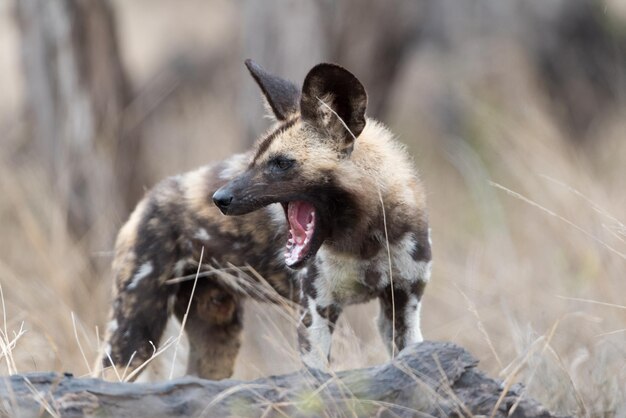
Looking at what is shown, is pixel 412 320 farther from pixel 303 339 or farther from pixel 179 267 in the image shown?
pixel 179 267

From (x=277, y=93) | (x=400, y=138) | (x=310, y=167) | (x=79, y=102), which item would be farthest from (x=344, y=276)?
(x=79, y=102)

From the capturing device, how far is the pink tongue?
385 cm

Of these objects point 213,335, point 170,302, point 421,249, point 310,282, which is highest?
point 421,249

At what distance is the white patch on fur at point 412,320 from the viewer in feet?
13.1

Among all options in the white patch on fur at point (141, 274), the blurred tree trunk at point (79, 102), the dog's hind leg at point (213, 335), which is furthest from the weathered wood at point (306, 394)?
the blurred tree trunk at point (79, 102)

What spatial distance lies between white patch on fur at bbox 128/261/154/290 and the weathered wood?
1355mm

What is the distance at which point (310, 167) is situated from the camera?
12.5ft

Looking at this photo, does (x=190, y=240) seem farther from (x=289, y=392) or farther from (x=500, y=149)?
(x=500, y=149)

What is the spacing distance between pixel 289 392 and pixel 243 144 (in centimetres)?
390

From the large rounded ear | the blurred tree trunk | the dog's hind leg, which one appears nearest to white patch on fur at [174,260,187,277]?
the dog's hind leg

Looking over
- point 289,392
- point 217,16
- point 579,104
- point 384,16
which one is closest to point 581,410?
point 289,392

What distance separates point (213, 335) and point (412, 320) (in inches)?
44.1

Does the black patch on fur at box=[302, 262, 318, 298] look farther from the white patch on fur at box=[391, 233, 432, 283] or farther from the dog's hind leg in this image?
the dog's hind leg

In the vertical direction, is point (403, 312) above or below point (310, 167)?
below
